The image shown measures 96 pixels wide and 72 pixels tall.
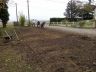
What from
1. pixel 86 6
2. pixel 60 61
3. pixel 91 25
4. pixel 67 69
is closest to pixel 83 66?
pixel 67 69

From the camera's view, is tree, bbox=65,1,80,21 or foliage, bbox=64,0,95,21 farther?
tree, bbox=65,1,80,21

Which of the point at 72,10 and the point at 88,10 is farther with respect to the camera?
the point at 72,10

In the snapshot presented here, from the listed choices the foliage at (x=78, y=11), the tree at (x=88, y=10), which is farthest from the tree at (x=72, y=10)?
the tree at (x=88, y=10)

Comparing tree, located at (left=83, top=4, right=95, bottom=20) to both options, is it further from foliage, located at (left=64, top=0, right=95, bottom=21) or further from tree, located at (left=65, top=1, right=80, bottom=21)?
tree, located at (left=65, top=1, right=80, bottom=21)

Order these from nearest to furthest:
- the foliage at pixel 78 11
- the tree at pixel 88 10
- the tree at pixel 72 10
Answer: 1. the tree at pixel 88 10
2. the foliage at pixel 78 11
3. the tree at pixel 72 10

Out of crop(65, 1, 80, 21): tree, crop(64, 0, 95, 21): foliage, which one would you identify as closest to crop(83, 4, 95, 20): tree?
crop(64, 0, 95, 21): foliage

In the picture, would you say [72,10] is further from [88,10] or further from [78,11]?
[88,10]

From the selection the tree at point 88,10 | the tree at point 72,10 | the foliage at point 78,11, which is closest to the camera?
the tree at point 88,10

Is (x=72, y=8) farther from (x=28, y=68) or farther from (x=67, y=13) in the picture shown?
(x=28, y=68)

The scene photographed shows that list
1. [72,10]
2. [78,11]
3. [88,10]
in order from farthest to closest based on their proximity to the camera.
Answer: [72,10] → [78,11] → [88,10]

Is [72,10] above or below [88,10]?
above

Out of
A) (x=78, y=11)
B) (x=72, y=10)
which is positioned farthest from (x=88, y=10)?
(x=72, y=10)

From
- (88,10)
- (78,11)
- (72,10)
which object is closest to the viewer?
(88,10)

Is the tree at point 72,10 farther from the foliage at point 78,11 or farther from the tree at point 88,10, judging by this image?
the tree at point 88,10
